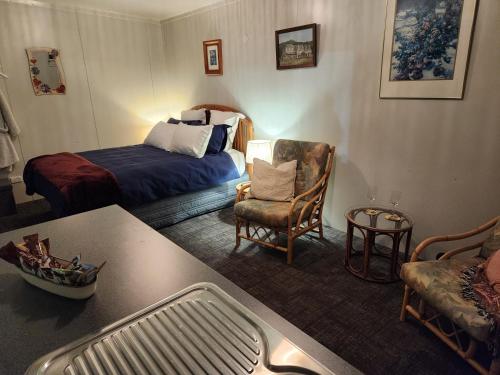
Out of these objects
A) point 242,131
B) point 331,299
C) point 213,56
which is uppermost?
point 213,56

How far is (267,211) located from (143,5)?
320 centimetres

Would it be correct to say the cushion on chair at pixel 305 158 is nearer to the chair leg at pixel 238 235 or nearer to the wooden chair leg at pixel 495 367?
the chair leg at pixel 238 235

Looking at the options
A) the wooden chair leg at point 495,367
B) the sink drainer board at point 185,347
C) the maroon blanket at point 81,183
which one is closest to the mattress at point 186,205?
the maroon blanket at point 81,183

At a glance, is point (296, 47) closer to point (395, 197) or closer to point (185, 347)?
point (395, 197)

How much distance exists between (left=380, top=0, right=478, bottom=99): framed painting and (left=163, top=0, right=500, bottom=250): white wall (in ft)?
0.21

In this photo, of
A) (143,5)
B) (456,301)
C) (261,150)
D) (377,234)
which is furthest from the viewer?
(143,5)

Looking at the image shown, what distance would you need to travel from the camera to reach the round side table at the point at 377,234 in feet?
7.41

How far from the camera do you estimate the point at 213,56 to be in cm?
418

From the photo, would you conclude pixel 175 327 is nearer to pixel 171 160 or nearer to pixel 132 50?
pixel 171 160

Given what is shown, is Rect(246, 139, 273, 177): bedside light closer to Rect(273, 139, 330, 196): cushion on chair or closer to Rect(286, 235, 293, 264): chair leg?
Rect(273, 139, 330, 196): cushion on chair

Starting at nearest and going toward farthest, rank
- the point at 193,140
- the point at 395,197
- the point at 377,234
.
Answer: the point at 377,234, the point at 395,197, the point at 193,140

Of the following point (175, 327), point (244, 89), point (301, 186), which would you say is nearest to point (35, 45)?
point (244, 89)

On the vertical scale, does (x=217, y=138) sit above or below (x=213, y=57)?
below

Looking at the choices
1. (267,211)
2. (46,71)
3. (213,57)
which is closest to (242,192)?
(267,211)
